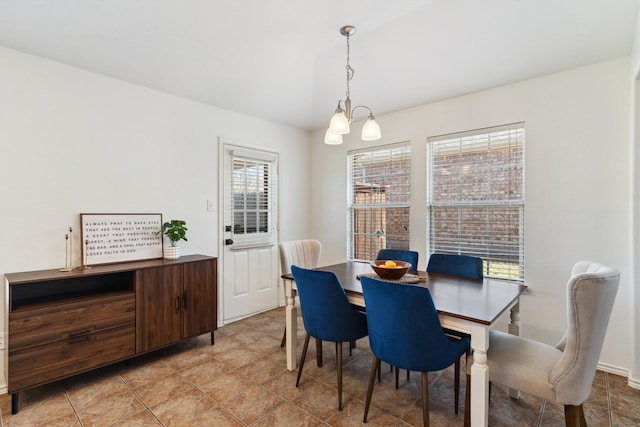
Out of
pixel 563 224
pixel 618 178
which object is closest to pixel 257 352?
pixel 563 224

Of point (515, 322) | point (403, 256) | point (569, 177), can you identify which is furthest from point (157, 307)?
point (569, 177)

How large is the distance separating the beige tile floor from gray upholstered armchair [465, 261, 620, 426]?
45cm

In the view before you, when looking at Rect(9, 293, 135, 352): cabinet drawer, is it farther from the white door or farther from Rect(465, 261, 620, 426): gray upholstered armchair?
Rect(465, 261, 620, 426): gray upholstered armchair

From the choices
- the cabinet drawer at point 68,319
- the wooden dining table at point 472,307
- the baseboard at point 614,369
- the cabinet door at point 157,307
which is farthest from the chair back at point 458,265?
the cabinet drawer at point 68,319

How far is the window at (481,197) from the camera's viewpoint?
293 centimetres

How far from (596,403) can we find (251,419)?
2.30 m

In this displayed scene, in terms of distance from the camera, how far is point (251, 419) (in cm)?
194

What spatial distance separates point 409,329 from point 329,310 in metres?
0.58

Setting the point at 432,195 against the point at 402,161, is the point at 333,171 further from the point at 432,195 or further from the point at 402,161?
the point at 432,195

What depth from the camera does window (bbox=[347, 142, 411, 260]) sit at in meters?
3.69

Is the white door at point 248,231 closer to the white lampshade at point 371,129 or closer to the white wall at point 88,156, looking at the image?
the white wall at point 88,156

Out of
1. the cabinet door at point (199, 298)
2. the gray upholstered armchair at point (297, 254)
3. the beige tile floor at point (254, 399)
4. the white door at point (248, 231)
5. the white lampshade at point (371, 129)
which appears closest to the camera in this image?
the beige tile floor at point (254, 399)

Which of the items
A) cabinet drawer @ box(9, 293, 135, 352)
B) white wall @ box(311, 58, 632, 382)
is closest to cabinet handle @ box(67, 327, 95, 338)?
cabinet drawer @ box(9, 293, 135, 352)

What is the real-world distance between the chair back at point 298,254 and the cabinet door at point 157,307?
0.95 meters
